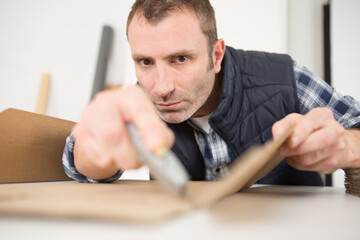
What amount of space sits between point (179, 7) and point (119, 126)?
0.60 m

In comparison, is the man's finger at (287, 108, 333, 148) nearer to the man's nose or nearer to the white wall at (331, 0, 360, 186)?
the man's nose

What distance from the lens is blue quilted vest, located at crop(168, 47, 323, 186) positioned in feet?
2.65

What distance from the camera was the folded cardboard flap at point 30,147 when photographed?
1.93 feet

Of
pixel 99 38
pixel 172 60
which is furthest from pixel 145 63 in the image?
pixel 99 38

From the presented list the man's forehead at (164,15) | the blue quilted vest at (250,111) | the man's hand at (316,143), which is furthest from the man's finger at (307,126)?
the man's forehead at (164,15)

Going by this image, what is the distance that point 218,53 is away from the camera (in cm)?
92

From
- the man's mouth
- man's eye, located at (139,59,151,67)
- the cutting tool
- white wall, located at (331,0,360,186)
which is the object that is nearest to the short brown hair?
man's eye, located at (139,59,151,67)

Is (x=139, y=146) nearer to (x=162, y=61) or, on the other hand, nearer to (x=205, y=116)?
(x=162, y=61)

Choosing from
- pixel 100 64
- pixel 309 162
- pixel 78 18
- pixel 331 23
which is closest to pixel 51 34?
pixel 78 18

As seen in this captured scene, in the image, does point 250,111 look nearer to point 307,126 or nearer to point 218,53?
point 218,53

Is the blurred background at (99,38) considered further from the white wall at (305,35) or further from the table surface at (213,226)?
the table surface at (213,226)

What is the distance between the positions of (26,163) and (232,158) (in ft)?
1.80

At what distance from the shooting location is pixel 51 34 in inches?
75.4

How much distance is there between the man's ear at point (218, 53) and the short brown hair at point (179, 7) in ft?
0.06
